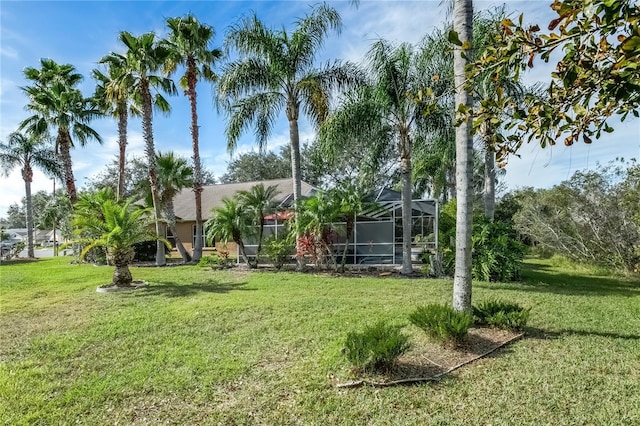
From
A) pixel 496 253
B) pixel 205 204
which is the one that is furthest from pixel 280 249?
pixel 205 204

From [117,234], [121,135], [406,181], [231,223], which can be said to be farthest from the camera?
[121,135]

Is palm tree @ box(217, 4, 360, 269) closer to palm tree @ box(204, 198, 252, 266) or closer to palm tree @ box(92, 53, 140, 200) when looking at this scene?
palm tree @ box(204, 198, 252, 266)

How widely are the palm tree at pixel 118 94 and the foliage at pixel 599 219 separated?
→ 19.8 m

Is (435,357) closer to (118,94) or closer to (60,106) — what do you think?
(118,94)

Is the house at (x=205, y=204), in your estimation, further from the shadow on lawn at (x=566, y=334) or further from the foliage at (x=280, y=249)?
the shadow on lawn at (x=566, y=334)

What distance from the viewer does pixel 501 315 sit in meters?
5.83

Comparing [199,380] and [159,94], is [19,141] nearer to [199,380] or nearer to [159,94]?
[159,94]

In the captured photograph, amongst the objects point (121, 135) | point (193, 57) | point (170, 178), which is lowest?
point (170, 178)

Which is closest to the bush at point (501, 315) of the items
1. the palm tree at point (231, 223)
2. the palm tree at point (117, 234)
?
the palm tree at point (117, 234)

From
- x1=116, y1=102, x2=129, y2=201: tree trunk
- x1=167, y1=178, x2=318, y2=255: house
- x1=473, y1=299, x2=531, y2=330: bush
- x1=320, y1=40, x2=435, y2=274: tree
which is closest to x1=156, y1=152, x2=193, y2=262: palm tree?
x1=116, y1=102, x2=129, y2=201: tree trunk

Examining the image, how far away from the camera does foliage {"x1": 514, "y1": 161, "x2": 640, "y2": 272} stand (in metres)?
13.5

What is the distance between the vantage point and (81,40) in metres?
9.83

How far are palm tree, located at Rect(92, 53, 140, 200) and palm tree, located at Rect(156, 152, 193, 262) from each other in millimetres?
2479

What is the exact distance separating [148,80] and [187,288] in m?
10.8
